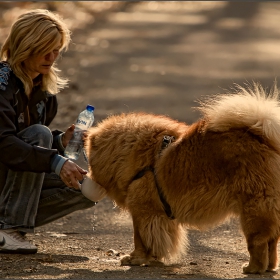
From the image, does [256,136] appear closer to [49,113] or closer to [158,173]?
[158,173]

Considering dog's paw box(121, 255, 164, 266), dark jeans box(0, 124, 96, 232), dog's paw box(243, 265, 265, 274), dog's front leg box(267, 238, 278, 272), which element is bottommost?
dog's paw box(121, 255, 164, 266)

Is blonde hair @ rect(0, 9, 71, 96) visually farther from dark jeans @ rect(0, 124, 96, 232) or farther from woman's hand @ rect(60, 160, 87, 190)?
woman's hand @ rect(60, 160, 87, 190)

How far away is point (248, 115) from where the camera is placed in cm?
488

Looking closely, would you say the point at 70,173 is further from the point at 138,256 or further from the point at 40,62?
the point at 40,62

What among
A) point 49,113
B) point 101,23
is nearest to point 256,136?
point 49,113

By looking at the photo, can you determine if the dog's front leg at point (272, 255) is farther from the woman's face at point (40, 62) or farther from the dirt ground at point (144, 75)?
the woman's face at point (40, 62)

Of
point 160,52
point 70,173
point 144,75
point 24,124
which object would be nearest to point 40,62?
point 24,124

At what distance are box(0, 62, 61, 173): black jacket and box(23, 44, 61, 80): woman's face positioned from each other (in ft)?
0.43

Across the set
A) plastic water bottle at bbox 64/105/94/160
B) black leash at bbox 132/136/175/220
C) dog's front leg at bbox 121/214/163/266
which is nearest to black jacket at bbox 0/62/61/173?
plastic water bottle at bbox 64/105/94/160

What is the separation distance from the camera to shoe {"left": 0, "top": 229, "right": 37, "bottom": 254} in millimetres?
5332

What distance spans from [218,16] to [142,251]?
17191mm

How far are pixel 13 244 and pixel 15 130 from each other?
2.53 feet

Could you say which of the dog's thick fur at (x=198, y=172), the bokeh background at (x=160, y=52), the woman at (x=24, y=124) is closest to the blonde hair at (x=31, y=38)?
the woman at (x=24, y=124)

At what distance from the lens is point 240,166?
4766 mm
